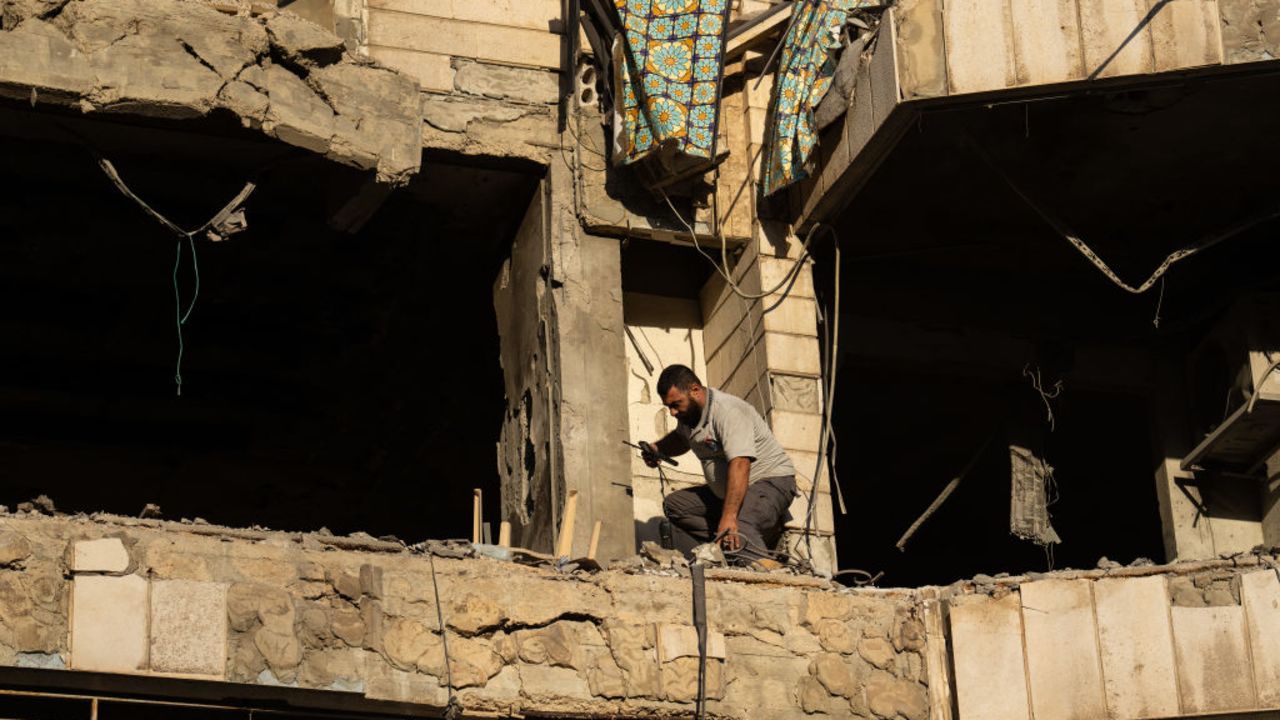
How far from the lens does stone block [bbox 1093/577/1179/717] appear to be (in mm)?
12891

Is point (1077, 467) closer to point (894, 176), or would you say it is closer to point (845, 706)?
point (894, 176)

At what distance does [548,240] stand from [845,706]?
13.8 feet

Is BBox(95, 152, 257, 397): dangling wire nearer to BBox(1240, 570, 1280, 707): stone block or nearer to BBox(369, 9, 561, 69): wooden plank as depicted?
BBox(369, 9, 561, 69): wooden plank

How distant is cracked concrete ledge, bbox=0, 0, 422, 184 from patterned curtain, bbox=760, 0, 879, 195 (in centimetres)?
239

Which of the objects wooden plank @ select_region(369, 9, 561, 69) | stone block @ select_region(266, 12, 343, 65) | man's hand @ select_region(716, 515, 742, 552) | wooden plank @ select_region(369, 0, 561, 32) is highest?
wooden plank @ select_region(369, 0, 561, 32)

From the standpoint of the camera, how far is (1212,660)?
1292cm

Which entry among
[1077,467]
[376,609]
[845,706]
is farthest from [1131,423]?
[376,609]

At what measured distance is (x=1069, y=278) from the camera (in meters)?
17.4

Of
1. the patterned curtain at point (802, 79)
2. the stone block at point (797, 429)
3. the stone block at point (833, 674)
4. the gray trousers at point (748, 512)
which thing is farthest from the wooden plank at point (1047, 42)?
the stone block at point (833, 674)

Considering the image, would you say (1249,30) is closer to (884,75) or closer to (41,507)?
(884,75)

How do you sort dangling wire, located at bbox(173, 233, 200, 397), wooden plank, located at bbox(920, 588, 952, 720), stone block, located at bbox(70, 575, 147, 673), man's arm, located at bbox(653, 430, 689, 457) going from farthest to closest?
dangling wire, located at bbox(173, 233, 200, 397) → man's arm, located at bbox(653, 430, 689, 457) → wooden plank, located at bbox(920, 588, 952, 720) → stone block, located at bbox(70, 575, 147, 673)

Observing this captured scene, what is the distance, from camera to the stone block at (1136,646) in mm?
12891

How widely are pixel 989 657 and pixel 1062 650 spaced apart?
400mm

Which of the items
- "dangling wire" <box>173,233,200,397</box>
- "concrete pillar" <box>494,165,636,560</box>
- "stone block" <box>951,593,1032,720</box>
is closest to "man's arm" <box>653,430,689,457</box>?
"concrete pillar" <box>494,165,636,560</box>
